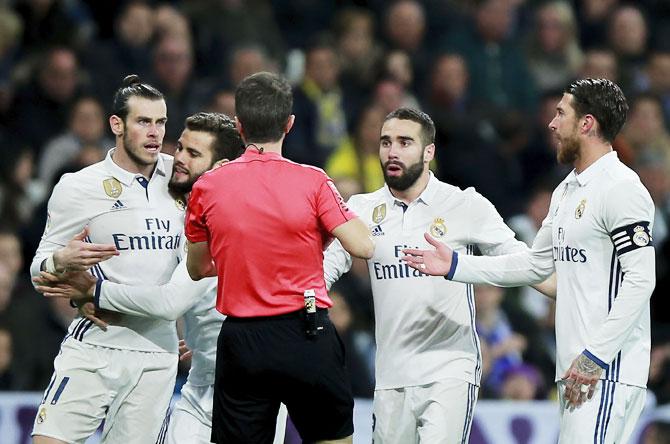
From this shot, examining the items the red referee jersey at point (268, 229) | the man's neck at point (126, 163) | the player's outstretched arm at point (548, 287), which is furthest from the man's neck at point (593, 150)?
the man's neck at point (126, 163)

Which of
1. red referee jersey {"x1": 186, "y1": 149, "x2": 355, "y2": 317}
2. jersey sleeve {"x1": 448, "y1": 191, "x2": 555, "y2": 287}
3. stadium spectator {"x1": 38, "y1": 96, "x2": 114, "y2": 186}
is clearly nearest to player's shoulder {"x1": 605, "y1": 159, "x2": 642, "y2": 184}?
jersey sleeve {"x1": 448, "y1": 191, "x2": 555, "y2": 287}

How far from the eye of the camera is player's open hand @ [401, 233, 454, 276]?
7.15m

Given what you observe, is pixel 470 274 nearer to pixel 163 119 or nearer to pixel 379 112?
pixel 163 119

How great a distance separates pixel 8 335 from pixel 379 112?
416cm

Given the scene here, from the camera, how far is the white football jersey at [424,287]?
7.46m

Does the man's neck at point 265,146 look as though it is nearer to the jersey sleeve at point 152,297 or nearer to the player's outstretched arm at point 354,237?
the player's outstretched arm at point 354,237

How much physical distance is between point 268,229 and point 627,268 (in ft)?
5.58

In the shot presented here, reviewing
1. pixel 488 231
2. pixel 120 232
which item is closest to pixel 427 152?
pixel 488 231

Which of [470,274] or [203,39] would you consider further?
[203,39]

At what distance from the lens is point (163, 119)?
759cm

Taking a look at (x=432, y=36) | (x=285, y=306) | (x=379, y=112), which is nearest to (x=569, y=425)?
(x=285, y=306)

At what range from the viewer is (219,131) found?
25.3 feet

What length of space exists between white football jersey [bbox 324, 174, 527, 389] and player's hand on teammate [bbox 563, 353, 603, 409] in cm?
87

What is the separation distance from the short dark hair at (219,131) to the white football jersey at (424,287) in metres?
0.79
